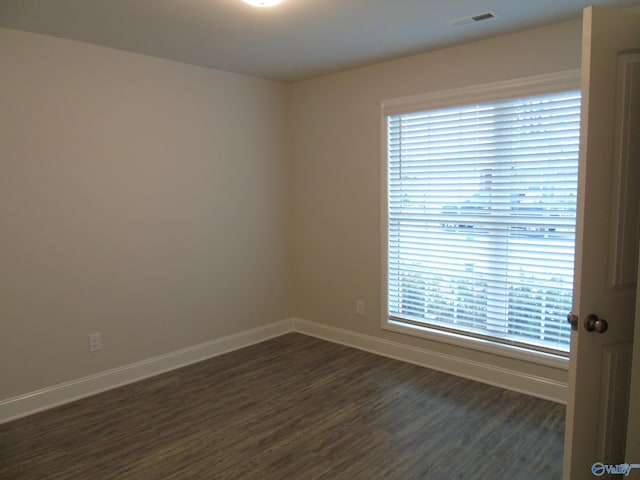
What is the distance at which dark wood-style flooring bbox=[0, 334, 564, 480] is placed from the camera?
2398mm

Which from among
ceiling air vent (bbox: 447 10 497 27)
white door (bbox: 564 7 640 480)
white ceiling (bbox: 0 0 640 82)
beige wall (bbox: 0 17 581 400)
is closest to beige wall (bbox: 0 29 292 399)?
beige wall (bbox: 0 17 581 400)

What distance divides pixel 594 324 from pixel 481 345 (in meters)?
1.67

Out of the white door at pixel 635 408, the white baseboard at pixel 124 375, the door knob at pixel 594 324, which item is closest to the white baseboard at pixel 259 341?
the white baseboard at pixel 124 375

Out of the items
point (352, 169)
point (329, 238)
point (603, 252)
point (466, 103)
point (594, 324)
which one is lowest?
point (594, 324)

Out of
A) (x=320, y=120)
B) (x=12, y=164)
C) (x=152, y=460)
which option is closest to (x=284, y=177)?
(x=320, y=120)

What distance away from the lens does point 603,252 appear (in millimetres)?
1842

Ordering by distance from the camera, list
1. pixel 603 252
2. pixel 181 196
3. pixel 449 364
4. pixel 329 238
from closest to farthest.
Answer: pixel 603 252 → pixel 449 364 → pixel 181 196 → pixel 329 238

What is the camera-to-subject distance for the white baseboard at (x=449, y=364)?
3.12 meters

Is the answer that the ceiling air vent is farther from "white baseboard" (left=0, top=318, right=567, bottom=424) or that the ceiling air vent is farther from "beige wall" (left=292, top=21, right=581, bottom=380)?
"white baseboard" (left=0, top=318, right=567, bottom=424)

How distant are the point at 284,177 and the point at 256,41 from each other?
1.63 m

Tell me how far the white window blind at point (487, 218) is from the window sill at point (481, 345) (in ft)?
0.16

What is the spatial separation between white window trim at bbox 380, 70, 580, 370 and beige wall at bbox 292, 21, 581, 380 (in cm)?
5

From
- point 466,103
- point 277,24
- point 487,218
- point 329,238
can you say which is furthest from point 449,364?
point 277,24

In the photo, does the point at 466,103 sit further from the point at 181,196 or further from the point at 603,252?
the point at 181,196
